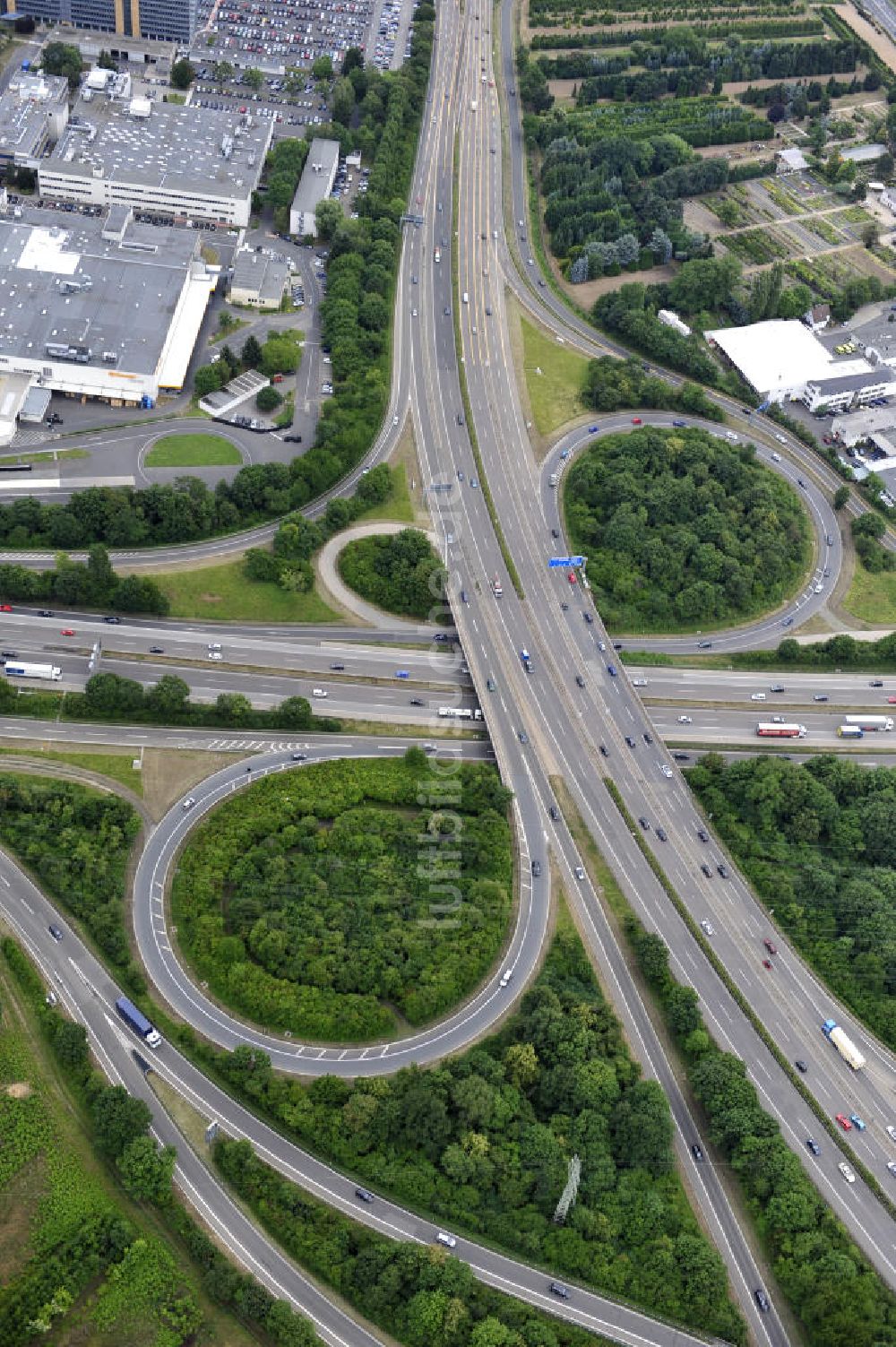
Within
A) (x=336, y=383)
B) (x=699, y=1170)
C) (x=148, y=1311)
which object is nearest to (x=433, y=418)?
(x=336, y=383)

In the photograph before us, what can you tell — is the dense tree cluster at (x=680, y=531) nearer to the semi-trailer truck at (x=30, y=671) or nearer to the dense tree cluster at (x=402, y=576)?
the dense tree cluster at (x=402, y=576)

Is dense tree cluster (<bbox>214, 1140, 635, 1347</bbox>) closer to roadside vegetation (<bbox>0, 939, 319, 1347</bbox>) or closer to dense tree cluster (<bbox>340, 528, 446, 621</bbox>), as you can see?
roadside vegetation (<bbox>0, 939, 319, 1347</bbox>)

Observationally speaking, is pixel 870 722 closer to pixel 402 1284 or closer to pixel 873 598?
pixel 873 598

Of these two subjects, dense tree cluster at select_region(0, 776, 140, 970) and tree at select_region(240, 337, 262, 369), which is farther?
tree at select_region(240, 337, 262, 369)

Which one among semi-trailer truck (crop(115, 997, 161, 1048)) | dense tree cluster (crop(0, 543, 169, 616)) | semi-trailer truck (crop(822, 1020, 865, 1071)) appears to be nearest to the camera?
semi-trailer truck (crop(115, 997, 161, 1048))

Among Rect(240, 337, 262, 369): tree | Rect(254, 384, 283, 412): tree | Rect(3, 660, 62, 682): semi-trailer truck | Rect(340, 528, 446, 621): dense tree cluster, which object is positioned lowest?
Rect(3, 660, 62, 682): semi-trailer truck

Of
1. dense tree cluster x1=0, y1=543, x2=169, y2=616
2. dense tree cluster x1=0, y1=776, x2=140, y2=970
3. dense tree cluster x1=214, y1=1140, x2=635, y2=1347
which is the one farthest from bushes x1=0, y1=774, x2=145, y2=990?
dense tree cluster x1=214, y1=1140, x2=635, y2=1347

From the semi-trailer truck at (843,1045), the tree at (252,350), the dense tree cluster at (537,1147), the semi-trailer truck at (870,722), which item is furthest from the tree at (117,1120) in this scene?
the tree at (252,350)

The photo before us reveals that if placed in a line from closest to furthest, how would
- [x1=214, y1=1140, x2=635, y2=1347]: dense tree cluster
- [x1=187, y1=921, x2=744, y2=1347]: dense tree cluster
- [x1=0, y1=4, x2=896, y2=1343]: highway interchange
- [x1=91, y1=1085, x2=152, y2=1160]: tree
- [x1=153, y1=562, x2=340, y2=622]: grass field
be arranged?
1. [x1=214, y1=1140, x2=635, y2=1347]: dense tree cluster
2. [x1=187, y1=921, x2=744, y2=1347]: dense tree cluster
3. [x1=91, y1=1085, x2=152, y2=1160]: tree
4. [x1=0, y1=4, x2=896, y2=1343]: highway interchange
5. [x1=153, y1=562, x2=340, y2=622]: grass field
